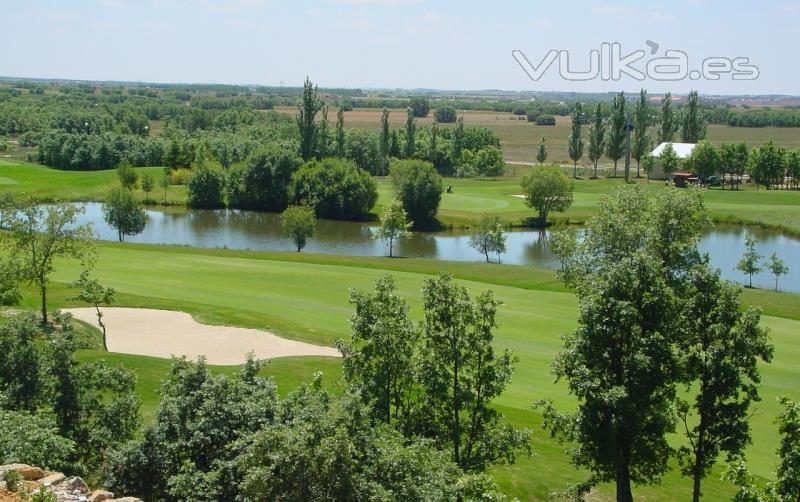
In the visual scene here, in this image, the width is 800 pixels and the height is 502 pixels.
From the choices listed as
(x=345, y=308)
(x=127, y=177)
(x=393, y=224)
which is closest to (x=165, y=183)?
(x=127, y=177)

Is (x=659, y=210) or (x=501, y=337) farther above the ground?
(x=659, y=210)

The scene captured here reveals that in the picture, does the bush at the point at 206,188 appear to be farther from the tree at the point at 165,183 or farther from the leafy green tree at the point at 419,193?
the leafy green tree at the point at 419,193

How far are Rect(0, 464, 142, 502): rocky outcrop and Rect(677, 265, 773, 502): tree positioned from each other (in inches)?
506

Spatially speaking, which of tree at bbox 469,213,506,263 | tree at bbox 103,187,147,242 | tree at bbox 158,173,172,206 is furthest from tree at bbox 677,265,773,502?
tree at bbox 158,173,172,206

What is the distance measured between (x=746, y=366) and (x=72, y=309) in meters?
30.2

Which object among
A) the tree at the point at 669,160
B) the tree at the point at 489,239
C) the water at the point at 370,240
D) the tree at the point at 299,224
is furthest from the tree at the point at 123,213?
the tree at the point at 669,160

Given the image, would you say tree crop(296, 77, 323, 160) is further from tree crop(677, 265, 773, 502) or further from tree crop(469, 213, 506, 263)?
tree crop(677, 265, 773, 502)

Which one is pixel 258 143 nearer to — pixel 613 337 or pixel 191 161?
pixel 191 161

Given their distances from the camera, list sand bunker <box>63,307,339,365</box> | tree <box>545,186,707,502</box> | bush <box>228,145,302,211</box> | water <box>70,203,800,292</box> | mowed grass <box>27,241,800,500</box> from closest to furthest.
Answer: tree <box>545,186,707,502</box>, mowed grass <box>27,241,800,500</box>, sand bunker <box>63,307,339,365</box>, water <box>70,203,800,292</box>, bush <box>228,145,302,211</box>

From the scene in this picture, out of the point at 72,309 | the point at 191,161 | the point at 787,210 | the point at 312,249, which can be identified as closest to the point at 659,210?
the point at 72,309

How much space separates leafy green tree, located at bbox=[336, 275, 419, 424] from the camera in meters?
18.9

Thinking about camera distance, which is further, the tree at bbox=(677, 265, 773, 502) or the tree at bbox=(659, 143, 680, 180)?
the tree at bbox=(659, 143, 680, 180)

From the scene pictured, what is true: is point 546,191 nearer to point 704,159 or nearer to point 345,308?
point 704,159

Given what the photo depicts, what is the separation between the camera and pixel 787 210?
92.4 metres
